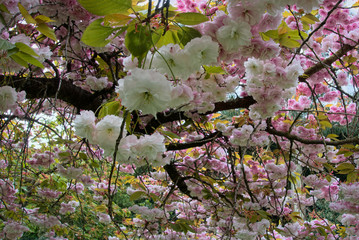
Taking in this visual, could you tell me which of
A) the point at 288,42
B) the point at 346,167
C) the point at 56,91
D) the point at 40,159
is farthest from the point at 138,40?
the point at 40,159

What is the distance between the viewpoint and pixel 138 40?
1.88 feet

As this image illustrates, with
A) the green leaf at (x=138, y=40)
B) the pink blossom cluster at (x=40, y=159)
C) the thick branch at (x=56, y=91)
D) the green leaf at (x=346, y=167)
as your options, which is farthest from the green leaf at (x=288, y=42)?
the pink blossom cluster at (x=40, y=159)

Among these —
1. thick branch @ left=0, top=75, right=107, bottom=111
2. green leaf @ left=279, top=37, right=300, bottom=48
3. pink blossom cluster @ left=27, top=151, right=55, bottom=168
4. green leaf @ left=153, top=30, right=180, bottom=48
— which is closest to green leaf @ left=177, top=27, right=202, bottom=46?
green leaf @ left=153, top=30, right=180, bottom=48

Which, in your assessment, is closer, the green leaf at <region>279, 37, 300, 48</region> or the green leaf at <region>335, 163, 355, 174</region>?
the green leaf at <region>279, 37, 300, 48</region>

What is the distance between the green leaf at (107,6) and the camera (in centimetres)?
53

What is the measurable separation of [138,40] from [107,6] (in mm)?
89

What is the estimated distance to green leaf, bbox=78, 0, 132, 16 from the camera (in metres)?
0.53

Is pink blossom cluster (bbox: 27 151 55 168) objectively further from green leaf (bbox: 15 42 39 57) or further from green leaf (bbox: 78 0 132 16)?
green leaf (bbox: 78 0 132 16)

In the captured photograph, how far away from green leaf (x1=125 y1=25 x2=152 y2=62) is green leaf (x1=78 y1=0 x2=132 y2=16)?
0.05 meters

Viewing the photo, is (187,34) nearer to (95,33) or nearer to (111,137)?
(95,33)

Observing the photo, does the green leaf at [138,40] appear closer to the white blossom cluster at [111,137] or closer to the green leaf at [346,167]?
the white blossom cluster at [111,137]

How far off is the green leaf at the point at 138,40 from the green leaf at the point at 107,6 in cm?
5

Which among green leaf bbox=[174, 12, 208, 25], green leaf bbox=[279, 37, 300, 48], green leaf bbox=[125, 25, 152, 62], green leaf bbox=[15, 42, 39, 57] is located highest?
green leaf bbox=[279, 37, 300, 48]

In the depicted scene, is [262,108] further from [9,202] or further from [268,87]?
[9,202]
